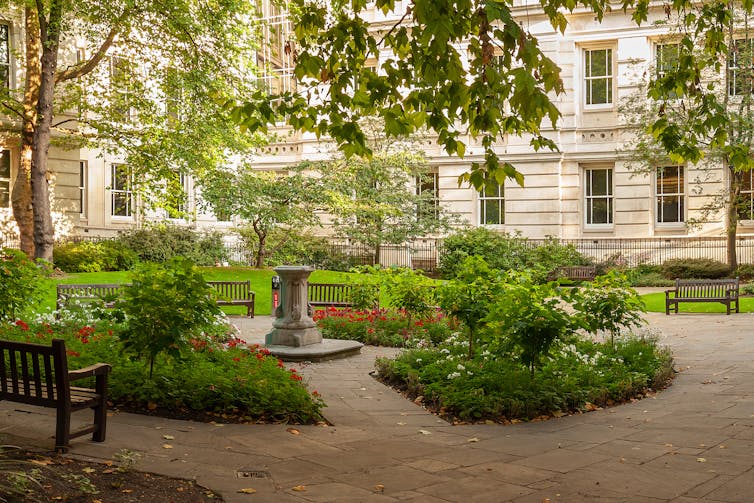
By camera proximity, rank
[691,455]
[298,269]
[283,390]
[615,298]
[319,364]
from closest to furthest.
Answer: [691,455] → [283,390] → [615,298] → [319,364] → [298,269]

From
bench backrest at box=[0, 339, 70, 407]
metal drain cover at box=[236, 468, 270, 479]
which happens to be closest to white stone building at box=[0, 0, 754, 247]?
bench backrest at box=[0, 339, 70, 407]

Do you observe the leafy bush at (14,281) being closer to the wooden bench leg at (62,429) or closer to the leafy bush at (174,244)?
the wooden bench leg at (62,429)

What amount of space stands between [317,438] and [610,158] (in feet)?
88.4

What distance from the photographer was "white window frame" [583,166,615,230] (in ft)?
105

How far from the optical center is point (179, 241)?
28.7 meters

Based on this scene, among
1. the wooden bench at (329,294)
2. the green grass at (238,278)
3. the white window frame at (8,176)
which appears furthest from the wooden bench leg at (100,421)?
the white window frame at (8,176)

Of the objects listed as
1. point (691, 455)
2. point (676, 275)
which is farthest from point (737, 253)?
point (691, 455)

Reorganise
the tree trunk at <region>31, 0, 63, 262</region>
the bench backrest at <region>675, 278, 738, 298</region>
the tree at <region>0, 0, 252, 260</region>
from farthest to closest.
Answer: the tree trunk at <region>31, 0, 63, 262</region>
the tree at <region>0, 0, 252, 260</region>
the bench backrest at <region>675, 278, 738, 298</region>

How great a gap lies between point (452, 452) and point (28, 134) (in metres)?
19.8

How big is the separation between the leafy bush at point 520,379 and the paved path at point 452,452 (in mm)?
283

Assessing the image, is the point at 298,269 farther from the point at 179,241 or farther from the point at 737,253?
the point at 737,253

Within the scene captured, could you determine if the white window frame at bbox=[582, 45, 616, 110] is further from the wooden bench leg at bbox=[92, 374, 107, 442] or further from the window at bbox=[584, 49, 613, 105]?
the wooden bench leg at bbox=[92, 374, 107, 442]

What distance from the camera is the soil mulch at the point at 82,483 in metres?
4.59

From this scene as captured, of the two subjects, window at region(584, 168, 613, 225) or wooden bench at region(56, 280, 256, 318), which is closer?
wooden bench at region(56, 280, 256, 318)
